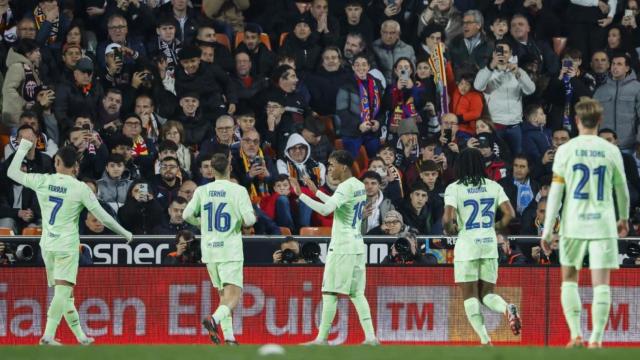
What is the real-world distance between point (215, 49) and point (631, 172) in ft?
19.9

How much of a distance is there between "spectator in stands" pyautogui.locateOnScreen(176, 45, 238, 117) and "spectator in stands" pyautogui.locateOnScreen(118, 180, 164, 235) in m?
2.43

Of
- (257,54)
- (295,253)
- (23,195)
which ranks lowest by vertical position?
(295,253)

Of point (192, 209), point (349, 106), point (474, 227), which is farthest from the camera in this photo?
point (349, 106)

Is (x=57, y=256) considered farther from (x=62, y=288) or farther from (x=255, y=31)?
(x=255, y=31)

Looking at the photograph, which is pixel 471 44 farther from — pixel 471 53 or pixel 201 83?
pixel 201 83

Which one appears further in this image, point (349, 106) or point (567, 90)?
point (567, 90)

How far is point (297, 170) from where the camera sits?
18.4 m

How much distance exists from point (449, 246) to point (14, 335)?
5097mm

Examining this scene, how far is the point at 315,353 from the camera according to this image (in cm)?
1085

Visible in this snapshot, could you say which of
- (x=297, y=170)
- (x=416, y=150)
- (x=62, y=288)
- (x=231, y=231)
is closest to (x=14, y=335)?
(x=62, y=288)

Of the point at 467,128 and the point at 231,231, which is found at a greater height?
the point at 467,128

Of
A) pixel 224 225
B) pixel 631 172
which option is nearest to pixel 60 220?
pixel 224 225

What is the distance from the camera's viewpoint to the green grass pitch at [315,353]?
10242mm

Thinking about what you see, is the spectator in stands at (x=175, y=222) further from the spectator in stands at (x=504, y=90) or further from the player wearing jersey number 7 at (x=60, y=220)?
the spectator in stands at (x=504, y=90)
